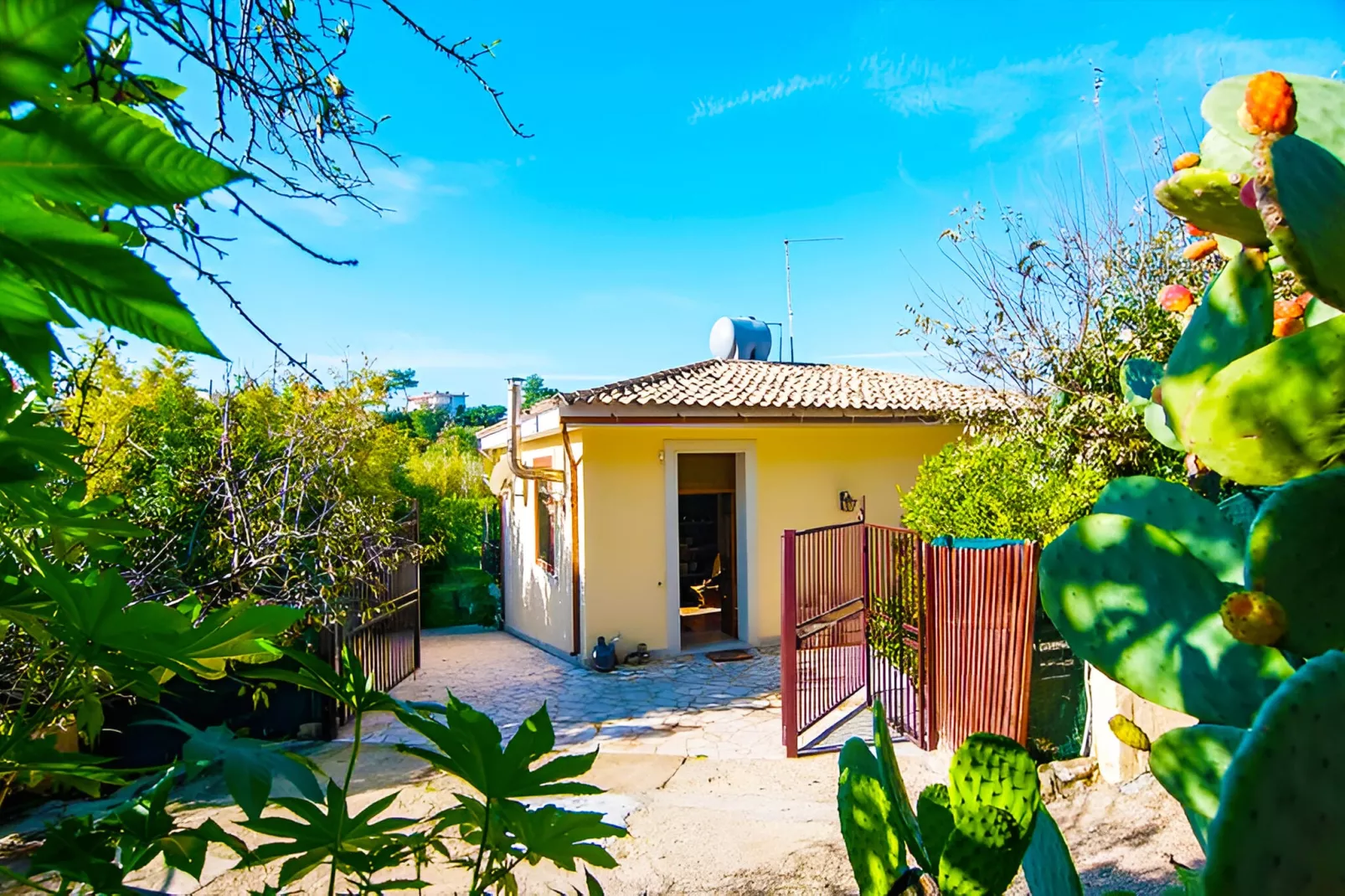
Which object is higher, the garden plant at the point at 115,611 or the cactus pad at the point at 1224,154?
the cactus pad at the point at 1224,154

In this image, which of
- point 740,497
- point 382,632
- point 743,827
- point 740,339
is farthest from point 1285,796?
point 740,339

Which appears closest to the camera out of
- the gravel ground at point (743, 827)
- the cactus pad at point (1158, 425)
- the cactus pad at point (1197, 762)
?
the cactus pad at point (1197, 762)

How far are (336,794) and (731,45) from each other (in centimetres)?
943

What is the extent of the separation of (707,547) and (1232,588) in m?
12.2

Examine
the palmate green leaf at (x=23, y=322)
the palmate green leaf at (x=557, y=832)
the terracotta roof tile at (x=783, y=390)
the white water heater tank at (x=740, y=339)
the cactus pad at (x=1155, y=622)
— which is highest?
the white water heater tank at (x=740, y=339)

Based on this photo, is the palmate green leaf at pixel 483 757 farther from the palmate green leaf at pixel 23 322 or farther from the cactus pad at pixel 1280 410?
the cactus pad at pixel 1280 410

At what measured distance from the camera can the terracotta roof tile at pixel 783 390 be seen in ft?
34.0

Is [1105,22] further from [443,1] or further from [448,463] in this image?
[448,463]

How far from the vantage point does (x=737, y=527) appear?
37.6 feet

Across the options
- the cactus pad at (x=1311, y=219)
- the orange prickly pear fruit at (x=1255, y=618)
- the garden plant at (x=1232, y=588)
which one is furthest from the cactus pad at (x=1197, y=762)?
the cactus pad at (x=1311, y=219)

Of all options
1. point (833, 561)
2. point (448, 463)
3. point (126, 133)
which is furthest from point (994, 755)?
point (448, 463)

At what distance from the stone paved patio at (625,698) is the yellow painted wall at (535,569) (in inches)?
23.1

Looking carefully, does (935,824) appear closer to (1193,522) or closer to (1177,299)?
(1193,522)

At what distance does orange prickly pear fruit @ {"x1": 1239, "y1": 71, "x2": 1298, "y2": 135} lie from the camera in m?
0.92
